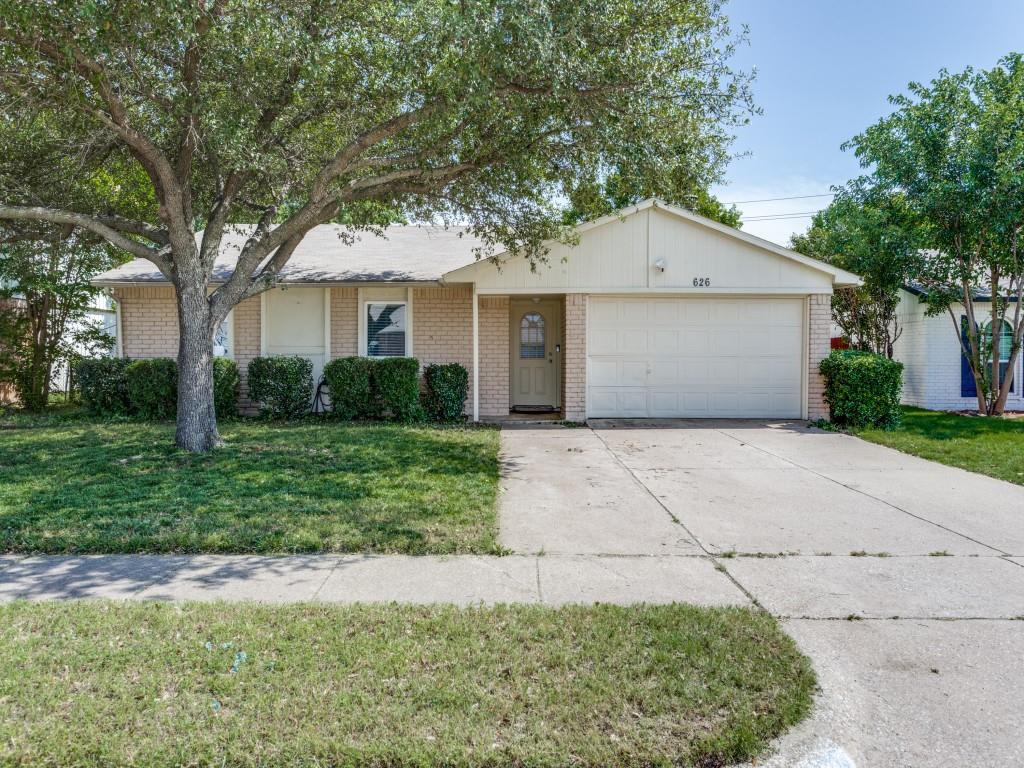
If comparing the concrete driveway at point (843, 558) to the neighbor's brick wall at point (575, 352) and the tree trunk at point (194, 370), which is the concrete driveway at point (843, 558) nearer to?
the neighbor's brick wall at point (575, 352)

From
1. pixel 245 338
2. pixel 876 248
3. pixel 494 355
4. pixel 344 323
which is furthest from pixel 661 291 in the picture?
pixel 245 338

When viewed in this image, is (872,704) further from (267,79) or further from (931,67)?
(931,67)

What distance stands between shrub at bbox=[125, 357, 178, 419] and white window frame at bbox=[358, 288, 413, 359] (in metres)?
3.48

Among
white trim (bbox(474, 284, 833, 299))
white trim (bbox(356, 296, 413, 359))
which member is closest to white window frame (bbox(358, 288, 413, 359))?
white trim (bbox(356, 296, 413, 359))

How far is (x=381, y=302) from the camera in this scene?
12891 mm

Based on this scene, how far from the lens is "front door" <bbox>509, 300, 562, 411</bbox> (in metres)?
14.3

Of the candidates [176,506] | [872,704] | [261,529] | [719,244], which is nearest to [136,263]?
[176,506]

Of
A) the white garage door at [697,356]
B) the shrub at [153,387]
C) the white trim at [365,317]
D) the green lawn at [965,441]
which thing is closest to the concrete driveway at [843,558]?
the green lawn at [965,441]

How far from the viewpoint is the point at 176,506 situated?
5754mm

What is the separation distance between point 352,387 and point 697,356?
6604 millimetres

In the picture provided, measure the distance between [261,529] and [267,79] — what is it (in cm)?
554

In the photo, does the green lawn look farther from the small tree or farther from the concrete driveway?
the small tree

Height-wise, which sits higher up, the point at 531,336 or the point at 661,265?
the point at 661,265

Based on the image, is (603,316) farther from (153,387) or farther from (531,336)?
(153,387)
